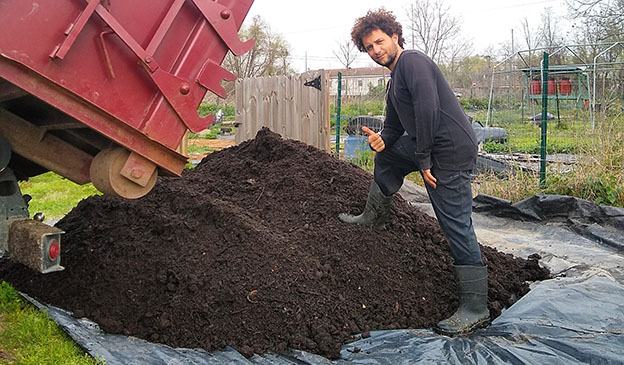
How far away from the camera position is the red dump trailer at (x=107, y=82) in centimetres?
226

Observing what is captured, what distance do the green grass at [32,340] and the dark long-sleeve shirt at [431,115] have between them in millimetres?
2141

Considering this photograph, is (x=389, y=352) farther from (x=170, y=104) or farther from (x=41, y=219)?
(x=41, y=219)

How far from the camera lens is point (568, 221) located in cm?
517

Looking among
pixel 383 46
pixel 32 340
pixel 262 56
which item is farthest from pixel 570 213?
pixel 262 56

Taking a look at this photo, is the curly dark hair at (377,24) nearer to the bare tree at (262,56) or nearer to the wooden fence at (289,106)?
the wooden fence at (289,106)

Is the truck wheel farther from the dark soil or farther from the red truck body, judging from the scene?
the dark soil

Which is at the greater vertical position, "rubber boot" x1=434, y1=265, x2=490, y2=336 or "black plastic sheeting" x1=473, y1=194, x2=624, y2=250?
"black plastic sheeting" x1=473, y1=194, x2=624, y2=250

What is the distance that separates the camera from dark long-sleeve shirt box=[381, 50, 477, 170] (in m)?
3.02

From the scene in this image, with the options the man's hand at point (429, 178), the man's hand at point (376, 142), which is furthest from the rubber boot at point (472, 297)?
the man's hand at point (376, 142)

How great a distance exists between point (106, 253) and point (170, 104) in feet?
4.56

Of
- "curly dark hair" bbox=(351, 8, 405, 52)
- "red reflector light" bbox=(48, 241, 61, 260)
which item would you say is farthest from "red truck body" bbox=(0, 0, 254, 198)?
"curly dark hair" bbox=(351, 8, 405, 52)

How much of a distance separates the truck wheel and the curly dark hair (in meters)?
1.59

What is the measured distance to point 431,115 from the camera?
302 cm

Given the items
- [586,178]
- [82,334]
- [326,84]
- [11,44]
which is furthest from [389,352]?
[326,84]
